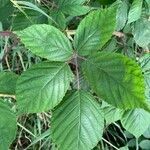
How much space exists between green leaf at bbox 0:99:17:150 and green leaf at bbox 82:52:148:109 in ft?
0.56

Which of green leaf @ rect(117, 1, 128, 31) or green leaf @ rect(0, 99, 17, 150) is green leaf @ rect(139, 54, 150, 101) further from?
green leaf @ rect(0, 99, 17, 150)

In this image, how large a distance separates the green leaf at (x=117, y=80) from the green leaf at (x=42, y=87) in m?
0.05

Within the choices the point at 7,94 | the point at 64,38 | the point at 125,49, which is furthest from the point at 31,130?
the point at 64,38

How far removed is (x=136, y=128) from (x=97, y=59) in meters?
0.25

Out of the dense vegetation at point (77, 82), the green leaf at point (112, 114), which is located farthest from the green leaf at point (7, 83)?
the green leaf at point (112, 114)

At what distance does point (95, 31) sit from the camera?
676 millimetres

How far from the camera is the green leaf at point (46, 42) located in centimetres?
66

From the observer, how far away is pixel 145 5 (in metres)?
0.92

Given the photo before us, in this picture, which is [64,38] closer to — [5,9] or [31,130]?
[5,9]

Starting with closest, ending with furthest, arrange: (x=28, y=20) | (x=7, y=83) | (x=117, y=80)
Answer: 1. (x=117, y=80)
2. (x=7, y=83)
3. (x=28, y=20)

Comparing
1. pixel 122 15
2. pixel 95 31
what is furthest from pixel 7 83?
pixel 122 15

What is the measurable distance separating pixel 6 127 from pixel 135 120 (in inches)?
11.3

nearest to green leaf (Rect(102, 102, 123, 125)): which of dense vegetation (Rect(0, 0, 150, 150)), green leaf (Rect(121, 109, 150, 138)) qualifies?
green leaf (Rect(121, 109, 150, 138))

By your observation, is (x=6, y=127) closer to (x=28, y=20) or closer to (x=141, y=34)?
(x=28, y=20)
